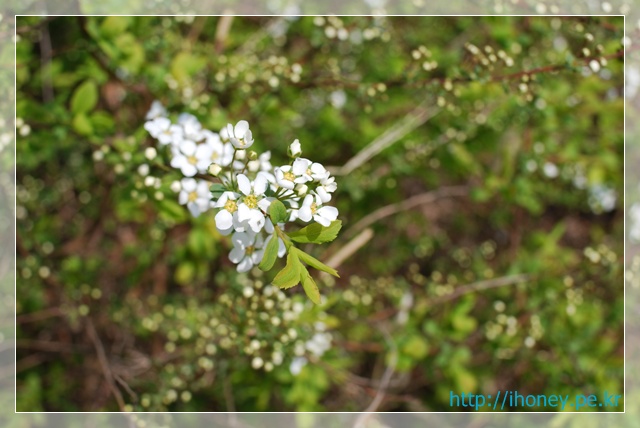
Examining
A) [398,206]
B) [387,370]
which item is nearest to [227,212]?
[387,370]

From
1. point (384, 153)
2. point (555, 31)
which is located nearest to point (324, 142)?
point (384, 153)

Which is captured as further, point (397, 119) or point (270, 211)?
point (397, 119)

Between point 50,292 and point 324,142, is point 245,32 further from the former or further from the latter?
point 50,292

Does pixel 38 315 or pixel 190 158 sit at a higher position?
pixel 190 158

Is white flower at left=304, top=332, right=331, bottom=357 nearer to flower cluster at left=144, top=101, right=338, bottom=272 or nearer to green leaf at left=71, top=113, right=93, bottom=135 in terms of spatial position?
flower cluster at left=144, top=101, right=338, bottom=272

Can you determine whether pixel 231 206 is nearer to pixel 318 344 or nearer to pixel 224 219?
pixel 224 219

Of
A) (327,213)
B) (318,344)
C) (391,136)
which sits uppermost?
(327,213)
